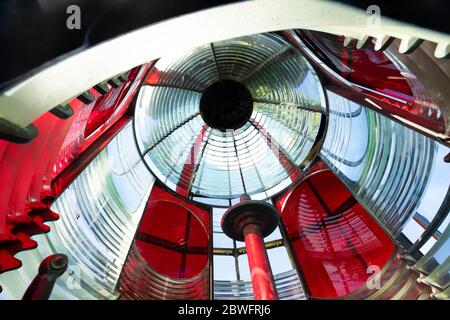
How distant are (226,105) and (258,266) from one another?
3567 millimetres

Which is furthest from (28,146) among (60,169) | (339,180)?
(339,180)

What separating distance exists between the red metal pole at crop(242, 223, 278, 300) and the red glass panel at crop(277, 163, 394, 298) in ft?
5.07

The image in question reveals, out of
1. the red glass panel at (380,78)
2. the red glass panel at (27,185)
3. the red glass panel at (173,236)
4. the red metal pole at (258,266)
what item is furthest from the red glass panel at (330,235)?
the red glass panel at (27,185)

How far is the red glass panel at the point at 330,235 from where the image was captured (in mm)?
4395

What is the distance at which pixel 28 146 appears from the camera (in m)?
2.02

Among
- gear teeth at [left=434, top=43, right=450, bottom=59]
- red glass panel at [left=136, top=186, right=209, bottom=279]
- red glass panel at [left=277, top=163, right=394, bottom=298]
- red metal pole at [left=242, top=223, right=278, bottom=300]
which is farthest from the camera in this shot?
red glass panel at [left=136, top=186, right=209, bottom=279]

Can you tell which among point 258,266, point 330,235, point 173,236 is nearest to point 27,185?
point 258,266

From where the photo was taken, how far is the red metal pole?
262cm

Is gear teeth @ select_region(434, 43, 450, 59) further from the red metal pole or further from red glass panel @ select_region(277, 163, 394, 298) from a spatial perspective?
red glass panel @ select_region(277, 163, 394, 298)

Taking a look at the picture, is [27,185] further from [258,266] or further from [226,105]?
[226,105]

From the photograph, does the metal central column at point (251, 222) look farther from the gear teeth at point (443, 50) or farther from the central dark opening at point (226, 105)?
the central dark opening at point (226, 105)

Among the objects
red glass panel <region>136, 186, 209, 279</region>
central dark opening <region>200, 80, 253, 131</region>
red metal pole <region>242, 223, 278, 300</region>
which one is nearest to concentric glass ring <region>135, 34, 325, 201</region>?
central dark opening <region>200, 80, 253, 131</region>

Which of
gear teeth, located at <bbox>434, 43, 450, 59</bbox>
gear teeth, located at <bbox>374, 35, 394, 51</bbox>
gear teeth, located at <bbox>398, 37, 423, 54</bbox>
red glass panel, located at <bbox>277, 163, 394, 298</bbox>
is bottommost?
gear teeth, located at <bbox>434, 43, 450, 59</bbox>

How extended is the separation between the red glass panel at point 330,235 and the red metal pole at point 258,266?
1545 mm
